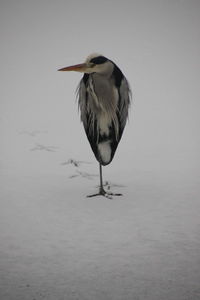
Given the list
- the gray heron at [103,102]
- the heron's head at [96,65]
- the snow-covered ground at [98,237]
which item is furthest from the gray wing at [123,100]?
the snow-covered ground at [98,237]

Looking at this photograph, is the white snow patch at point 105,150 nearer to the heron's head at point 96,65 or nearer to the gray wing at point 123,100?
the gray wing at point 123,100

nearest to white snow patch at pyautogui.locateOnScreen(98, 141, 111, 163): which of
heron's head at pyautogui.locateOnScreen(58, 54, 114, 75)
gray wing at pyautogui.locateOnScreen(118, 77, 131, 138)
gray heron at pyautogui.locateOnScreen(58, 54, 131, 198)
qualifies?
gray heron at pyautogui.locateOnScreen(58, 54, 131, 198)

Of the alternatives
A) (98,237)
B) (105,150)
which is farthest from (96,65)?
(98,237)

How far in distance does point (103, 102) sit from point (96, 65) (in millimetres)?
277

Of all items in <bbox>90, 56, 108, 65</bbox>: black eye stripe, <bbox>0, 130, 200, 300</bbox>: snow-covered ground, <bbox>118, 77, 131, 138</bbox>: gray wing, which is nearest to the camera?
<bbox>0, 130, 200, 300</bbox>: snow-covered ground

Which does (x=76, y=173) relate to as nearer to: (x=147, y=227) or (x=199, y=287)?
(x=147, y=227)

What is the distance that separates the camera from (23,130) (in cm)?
472

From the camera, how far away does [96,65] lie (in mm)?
2346

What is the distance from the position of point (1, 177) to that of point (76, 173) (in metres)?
0.67

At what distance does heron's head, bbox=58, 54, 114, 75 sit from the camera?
2338 mm

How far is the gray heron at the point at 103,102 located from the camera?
2.36 m

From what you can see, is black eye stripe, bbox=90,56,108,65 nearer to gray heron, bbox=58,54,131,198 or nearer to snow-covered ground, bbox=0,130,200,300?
gray heron, bbox=58,54,131,198

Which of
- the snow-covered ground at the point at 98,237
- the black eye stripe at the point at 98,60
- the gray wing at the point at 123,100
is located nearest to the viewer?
the snow-covered ground at the point at 98,237

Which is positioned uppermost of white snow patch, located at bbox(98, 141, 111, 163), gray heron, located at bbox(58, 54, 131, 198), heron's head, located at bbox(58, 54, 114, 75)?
heron's head, located at bbox(58, 54, 114, 75)
